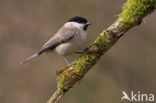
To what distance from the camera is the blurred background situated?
231 inches

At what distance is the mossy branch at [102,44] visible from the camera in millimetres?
Result: 3234

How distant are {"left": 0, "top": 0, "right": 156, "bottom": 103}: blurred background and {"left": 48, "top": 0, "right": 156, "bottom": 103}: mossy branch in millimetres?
2497

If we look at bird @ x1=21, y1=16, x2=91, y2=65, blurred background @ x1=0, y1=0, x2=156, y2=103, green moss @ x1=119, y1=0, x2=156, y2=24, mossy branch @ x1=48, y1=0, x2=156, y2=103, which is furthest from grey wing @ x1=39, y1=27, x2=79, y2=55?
blurred background @ x1=0, y1=0, x2=156, y2=103

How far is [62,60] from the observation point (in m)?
6.16

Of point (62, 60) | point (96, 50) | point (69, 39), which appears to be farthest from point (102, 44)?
point (62, 60)

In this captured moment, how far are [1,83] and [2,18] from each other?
1242mm

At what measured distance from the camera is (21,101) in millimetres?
5910

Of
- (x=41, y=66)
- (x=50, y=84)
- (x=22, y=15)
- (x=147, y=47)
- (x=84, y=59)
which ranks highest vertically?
(x=22, y=15)

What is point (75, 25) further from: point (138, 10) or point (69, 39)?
point (138, 10)

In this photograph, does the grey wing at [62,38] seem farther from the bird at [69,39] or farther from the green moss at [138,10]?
the green moss at [138,10]

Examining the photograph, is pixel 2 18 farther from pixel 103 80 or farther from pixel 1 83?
pixel 103 80

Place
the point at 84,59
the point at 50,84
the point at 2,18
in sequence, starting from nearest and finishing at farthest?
the point at 84,59
the point at 50,84
the point at 2,18

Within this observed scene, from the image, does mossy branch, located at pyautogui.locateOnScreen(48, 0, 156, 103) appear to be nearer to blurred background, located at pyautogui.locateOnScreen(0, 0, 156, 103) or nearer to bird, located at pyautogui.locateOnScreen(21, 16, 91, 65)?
bird, located at pyautogui.locateOnScreen(21, 16, 91, 65)

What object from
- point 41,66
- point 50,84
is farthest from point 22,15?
point 50,84
